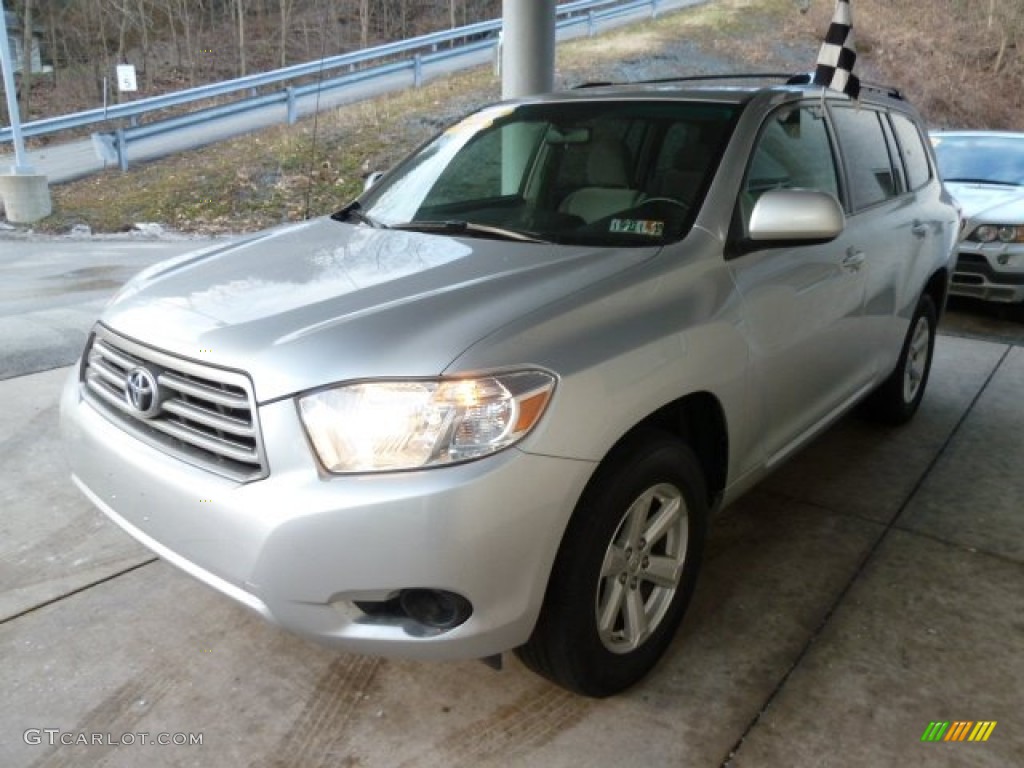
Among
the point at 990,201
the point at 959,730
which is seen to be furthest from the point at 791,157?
the point at 990,201

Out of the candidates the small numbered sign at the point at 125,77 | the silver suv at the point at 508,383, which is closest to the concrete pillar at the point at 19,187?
the small numbered sign at the point at 125,77

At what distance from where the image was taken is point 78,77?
27.0 metres

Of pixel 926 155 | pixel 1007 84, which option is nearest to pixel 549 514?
pixel 926 155

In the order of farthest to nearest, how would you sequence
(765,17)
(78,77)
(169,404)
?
(78,77), (765,17), (169,404)

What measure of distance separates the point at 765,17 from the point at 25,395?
23741 millimetres

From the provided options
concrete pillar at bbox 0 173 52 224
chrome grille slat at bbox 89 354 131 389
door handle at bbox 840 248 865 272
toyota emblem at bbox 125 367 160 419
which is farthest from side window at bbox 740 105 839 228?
concrete pillar at bbox 0 173 52 224

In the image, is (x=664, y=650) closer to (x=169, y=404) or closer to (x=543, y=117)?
(x=169, y=404)

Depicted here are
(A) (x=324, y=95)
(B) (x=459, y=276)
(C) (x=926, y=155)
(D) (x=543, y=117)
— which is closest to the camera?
(B) (x=459, y=276)

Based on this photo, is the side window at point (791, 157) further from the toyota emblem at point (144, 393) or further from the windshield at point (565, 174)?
the toyota emblem at point (144, 393)

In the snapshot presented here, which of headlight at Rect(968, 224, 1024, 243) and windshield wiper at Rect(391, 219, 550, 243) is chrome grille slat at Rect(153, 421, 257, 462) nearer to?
windshield wiper at Rect(391, 219, 550, 243)

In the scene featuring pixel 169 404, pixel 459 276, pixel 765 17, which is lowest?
pixel 169 404

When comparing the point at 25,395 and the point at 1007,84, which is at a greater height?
the point at 1007,84

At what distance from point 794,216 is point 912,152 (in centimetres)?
224

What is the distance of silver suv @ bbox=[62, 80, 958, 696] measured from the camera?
2.02m
